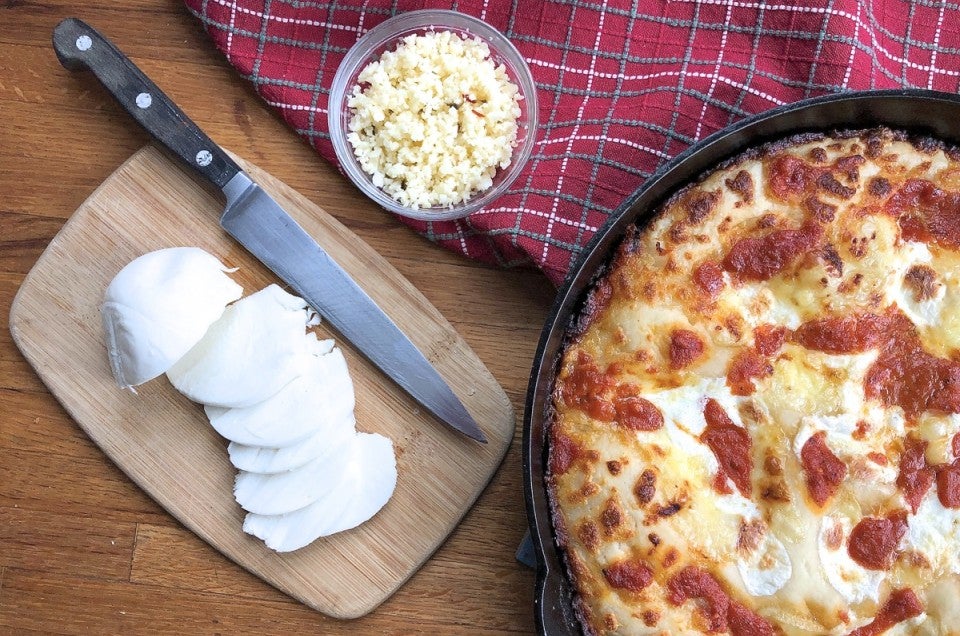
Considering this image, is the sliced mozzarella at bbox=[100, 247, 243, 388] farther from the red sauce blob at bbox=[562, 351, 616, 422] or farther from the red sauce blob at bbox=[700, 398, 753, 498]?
the red sauce blob at bbox=[700, 398, 753, 498]

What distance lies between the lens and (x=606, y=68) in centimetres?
264

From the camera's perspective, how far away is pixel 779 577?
207 centimetres

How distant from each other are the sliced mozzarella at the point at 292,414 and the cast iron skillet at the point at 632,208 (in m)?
0.65

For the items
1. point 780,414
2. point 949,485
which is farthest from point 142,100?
point 949,485

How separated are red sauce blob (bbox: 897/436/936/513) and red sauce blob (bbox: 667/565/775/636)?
1.54 ft

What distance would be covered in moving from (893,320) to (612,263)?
0.71m

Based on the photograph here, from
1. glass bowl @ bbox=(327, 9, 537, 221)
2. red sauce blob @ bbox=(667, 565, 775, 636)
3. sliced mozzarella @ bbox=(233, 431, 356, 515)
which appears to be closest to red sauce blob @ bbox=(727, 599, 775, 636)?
red sauce blob @ bbox=(667, 565, 775, 636)

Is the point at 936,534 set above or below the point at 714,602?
above

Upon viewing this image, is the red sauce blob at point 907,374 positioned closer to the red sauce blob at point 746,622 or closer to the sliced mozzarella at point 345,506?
the red sauce blob at point 746,622

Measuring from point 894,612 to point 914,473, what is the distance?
338mm

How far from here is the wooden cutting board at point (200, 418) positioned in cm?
260

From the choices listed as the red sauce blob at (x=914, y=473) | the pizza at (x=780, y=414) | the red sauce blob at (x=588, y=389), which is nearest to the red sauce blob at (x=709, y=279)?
the pizza at (x=780, y=414)

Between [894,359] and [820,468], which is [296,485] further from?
[894,359]

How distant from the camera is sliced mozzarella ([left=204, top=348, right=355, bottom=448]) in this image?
247 cm
